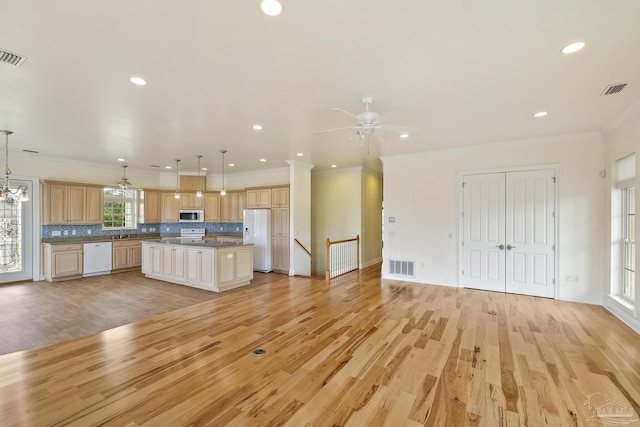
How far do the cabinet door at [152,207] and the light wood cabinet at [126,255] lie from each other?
92 centimetres

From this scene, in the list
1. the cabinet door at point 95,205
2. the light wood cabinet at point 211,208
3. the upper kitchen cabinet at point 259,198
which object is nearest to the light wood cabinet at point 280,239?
the upper kitchen cabinet at point 259,198

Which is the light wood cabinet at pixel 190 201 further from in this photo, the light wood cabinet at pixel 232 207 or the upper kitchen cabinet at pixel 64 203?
the upper kitchen cabinet at pixel 64 203

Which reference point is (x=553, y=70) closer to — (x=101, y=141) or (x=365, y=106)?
(x=365, y=106)

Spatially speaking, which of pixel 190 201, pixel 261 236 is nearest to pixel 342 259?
pixel 261 236

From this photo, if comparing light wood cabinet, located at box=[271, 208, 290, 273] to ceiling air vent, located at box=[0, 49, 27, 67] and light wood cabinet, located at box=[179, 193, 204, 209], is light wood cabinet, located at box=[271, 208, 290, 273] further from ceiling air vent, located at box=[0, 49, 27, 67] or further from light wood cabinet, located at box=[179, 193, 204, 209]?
ceiling air vent, located at box=[0, 49, 27, 67]

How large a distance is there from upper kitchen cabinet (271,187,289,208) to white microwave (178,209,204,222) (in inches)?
114

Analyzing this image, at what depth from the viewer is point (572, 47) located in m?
2.43

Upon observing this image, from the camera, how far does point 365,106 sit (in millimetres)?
3623

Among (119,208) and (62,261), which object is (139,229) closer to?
(119,208)

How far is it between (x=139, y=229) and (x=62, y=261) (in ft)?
7.19

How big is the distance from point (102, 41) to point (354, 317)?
169 inches

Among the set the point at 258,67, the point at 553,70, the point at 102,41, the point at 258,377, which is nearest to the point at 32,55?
the point at 102,41

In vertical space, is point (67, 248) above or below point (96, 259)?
above

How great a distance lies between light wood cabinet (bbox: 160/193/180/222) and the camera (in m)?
8.98
